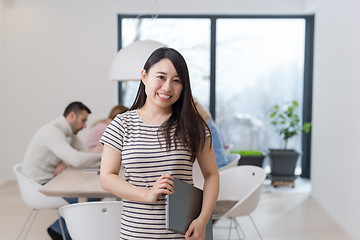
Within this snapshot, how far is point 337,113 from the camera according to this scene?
186 inches

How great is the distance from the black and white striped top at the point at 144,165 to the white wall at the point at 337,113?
109 inches

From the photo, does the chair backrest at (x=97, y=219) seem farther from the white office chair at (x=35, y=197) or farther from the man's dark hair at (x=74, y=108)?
the man's dark hair at (x=74, y=108)

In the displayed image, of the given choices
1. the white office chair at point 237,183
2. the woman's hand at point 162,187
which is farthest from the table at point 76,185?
the woman's hand at point 162,187

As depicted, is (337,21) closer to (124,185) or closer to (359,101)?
(359,101)

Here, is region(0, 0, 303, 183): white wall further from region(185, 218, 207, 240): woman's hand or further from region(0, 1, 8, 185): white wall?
region(185, 218, 207, 240): woman's hand

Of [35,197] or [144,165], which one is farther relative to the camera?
[35,197]

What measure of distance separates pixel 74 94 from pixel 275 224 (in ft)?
10.7

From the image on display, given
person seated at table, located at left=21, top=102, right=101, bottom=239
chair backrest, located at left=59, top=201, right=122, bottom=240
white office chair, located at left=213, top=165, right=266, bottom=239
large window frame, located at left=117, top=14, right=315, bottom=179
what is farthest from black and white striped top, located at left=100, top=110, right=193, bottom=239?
large window frame, located at left=117, top=14, right=315, bottom=179

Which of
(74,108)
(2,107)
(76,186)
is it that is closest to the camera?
(76,186)

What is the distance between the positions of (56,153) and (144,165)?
7.21 feet

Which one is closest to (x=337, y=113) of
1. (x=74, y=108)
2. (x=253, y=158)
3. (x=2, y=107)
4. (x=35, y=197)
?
(x=253, y=158)

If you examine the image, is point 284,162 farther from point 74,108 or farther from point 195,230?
point 195,230

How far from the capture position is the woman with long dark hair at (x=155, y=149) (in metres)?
1.77

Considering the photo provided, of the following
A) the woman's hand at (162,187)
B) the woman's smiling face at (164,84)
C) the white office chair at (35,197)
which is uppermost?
the woman's smiling face at (164,84)
